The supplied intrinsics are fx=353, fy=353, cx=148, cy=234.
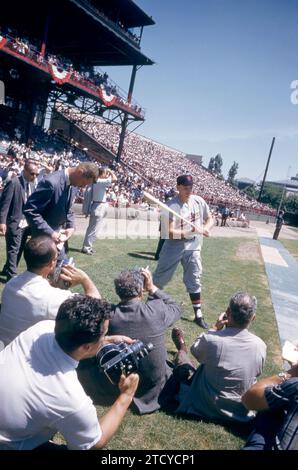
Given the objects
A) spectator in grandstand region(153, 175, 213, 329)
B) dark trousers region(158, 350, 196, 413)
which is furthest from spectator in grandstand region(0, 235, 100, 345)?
spectator in grandstand region(153, 175, 213, 329)

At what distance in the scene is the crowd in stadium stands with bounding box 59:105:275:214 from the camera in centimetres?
3394

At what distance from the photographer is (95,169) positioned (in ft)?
13.8

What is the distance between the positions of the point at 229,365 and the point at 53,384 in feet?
5.74

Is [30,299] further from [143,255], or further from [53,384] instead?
[143,255]

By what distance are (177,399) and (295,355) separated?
138 cm

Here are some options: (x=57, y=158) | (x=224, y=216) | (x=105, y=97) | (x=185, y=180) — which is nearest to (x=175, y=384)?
(x=185, y=180)

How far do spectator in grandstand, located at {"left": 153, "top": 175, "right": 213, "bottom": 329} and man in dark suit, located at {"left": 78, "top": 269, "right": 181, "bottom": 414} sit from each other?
6.18 feet

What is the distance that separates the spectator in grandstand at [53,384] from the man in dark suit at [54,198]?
2.23m

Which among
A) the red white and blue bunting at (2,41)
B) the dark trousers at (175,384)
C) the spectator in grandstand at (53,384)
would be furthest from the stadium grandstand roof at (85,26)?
the spectator in grandstand at (53,384)

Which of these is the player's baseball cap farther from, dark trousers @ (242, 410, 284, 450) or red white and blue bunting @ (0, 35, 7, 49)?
red white and blue bunting @ (0, 35, 7, 49)

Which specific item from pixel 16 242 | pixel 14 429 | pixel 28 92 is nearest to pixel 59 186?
pixel 16 242

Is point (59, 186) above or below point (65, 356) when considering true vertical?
above

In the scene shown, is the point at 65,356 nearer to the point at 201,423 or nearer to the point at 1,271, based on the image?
the point at 201,423

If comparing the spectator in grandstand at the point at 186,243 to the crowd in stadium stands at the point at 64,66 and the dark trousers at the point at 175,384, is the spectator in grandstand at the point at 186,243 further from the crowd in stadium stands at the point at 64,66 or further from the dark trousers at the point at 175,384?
the crowd in stadium stands at the point at 64,66
